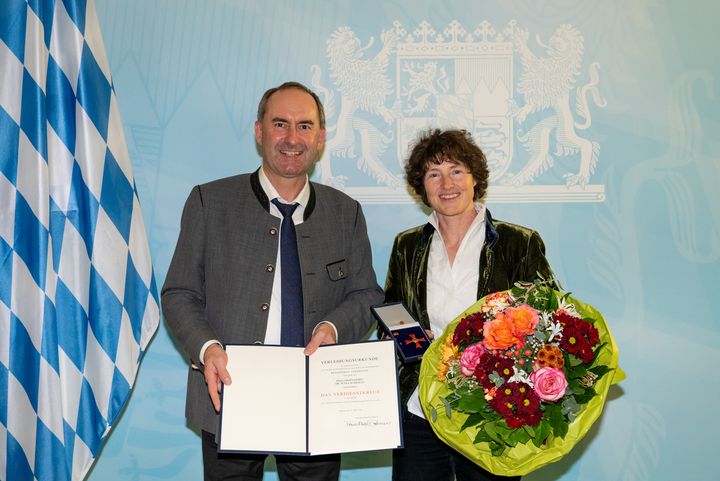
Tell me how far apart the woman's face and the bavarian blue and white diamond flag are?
125 cm

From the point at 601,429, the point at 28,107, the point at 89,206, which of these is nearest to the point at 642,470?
the point at 601,429

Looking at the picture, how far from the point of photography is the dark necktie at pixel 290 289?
8.05ft

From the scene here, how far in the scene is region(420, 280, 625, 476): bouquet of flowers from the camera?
1934 millimetres

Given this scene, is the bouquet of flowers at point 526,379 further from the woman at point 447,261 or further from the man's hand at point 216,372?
the man's hand at point 216,372

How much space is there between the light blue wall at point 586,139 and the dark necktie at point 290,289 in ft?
2.72

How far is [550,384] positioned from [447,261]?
792mm

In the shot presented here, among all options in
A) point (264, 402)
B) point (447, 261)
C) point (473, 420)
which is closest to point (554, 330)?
point (473, 420)

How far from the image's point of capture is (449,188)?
256 centimetres

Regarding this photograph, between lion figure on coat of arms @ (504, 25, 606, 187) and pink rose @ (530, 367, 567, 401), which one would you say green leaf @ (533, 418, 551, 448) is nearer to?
pink rose @ (530, 367, 567, 401)

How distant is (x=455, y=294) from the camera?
254 centimetres

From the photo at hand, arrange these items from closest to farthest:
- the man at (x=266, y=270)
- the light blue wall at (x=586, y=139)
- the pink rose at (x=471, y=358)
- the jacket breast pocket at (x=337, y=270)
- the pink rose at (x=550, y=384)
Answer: the pink rose at (x=550, y=384)
the pink rose at (x=471, y=358)
the man at (x=266, y=270)
the jacket breast pocket at (x=337, y=270)
the light blue wall at (x=586, y=139)

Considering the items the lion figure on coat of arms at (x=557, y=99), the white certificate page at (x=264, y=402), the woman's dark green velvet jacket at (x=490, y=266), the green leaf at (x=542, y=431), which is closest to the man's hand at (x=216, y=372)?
the white certificate page at (x=264, y=402)

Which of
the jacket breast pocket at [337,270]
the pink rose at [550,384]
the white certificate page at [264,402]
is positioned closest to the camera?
the pink rose at [550,384]

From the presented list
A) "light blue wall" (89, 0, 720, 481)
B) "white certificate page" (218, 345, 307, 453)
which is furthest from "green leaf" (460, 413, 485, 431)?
"light blue wall" (89, 0, 720, 481)
